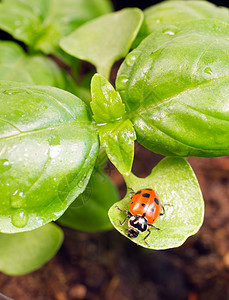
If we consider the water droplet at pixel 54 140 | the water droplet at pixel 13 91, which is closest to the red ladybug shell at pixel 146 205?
the water droplet at pixel 54 140

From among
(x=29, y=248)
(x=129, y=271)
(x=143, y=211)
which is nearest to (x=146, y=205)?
(x=143, y=211)

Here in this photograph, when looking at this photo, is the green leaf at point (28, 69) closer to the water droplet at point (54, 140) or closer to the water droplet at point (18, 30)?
the water droplet at point (18, 30)

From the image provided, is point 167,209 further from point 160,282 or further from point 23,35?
point 23,35

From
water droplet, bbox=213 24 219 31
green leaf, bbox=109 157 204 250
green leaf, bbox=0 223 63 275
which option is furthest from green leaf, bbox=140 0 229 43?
green leaf, bbox=0 223 63 275

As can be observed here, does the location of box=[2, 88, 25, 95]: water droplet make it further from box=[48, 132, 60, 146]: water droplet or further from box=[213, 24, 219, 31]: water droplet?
box=[213, 24, 219, 31]: water droplet

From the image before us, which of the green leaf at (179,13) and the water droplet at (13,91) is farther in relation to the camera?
the green leaf at (179,13)

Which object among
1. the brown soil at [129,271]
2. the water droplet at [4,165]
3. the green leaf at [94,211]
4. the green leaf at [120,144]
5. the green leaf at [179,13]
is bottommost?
the brown soil at [129,271]

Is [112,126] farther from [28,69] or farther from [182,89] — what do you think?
[28,69]

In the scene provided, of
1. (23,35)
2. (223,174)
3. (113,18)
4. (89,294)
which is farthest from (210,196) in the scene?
(23,35)
